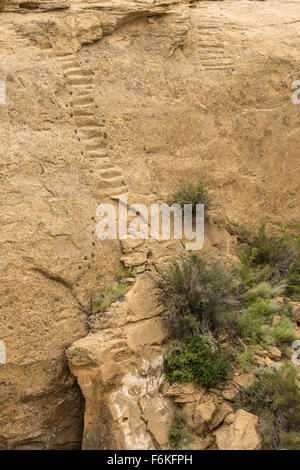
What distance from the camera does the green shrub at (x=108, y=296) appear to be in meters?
5.31

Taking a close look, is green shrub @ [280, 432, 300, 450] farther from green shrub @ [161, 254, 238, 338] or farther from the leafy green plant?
→ the leafy green plant

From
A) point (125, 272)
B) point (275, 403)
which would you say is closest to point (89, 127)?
point (125, 272)

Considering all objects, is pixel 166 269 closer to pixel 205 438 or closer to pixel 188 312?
pixel 188 312

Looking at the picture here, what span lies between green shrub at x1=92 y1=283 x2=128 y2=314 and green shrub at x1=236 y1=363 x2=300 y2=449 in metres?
1.66

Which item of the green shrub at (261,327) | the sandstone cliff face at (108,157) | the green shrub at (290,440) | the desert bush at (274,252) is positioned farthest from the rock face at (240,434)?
the desert bush at (274,252)

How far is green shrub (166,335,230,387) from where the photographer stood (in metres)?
4.94

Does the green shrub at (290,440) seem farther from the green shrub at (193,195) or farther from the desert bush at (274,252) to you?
the green shrub at (193,195)

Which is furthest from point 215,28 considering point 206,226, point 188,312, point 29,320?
point 29,320

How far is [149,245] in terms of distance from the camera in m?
5.91

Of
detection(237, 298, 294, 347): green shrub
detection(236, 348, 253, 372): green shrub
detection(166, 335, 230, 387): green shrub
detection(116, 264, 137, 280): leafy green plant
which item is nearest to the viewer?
detection(166, 335, 230, 387): green shrub

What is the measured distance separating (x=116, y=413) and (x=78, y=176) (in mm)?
2721

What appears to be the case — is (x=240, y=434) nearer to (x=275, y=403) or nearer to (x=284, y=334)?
(x=275, y=403)

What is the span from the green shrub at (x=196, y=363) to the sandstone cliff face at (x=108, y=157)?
0.21 m

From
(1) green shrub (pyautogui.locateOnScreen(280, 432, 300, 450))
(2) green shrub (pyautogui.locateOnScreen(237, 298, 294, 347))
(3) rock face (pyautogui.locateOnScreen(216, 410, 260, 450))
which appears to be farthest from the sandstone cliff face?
(1) green shrub (pyautogui.locateOnScreen(280, 432, 300, 450))
